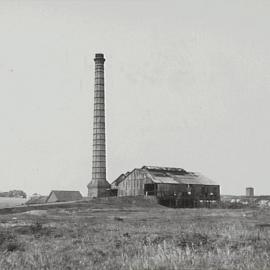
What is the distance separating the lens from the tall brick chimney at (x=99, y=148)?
59.9m

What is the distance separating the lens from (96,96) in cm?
6019

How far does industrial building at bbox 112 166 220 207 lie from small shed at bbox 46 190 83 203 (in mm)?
15424

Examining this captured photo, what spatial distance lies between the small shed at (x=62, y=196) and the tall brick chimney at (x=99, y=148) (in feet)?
57.1

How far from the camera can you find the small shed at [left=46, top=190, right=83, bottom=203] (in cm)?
7700

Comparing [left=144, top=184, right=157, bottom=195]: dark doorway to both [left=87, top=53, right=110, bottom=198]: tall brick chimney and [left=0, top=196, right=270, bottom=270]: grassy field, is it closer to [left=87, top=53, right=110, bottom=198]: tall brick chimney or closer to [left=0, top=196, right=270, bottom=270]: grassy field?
[left=87, top=53, right=110, bottom=198]: tall brick chimney

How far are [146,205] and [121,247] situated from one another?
4113 cm

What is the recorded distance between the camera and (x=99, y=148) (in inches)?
2370

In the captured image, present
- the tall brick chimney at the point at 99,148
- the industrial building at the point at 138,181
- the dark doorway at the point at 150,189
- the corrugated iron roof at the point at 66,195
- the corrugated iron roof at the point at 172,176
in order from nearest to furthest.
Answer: the dark doorway at the point at 150,189, the industrial building at the point at 138,181, the corrugated iron roof at the point at 172,176, the tall brick chimney at the point at 99,148, the corrugated iron roof at the point at 66,195

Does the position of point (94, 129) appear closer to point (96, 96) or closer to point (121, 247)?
point (96, 96)

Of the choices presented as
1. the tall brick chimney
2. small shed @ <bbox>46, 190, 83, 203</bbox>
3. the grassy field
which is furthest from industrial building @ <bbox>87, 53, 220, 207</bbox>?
the grassy field

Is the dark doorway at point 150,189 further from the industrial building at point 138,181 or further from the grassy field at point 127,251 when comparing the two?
the grassy field at point 127,251

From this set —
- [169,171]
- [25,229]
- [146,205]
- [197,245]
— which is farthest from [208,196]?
[197,245]

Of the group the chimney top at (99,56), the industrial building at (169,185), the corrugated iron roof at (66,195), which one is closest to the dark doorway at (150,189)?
the industrial building at (169,185)

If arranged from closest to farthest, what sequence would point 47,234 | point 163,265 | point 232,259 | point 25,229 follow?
point 163,265 → point 232,259 → point 47,234 → point 25,229
